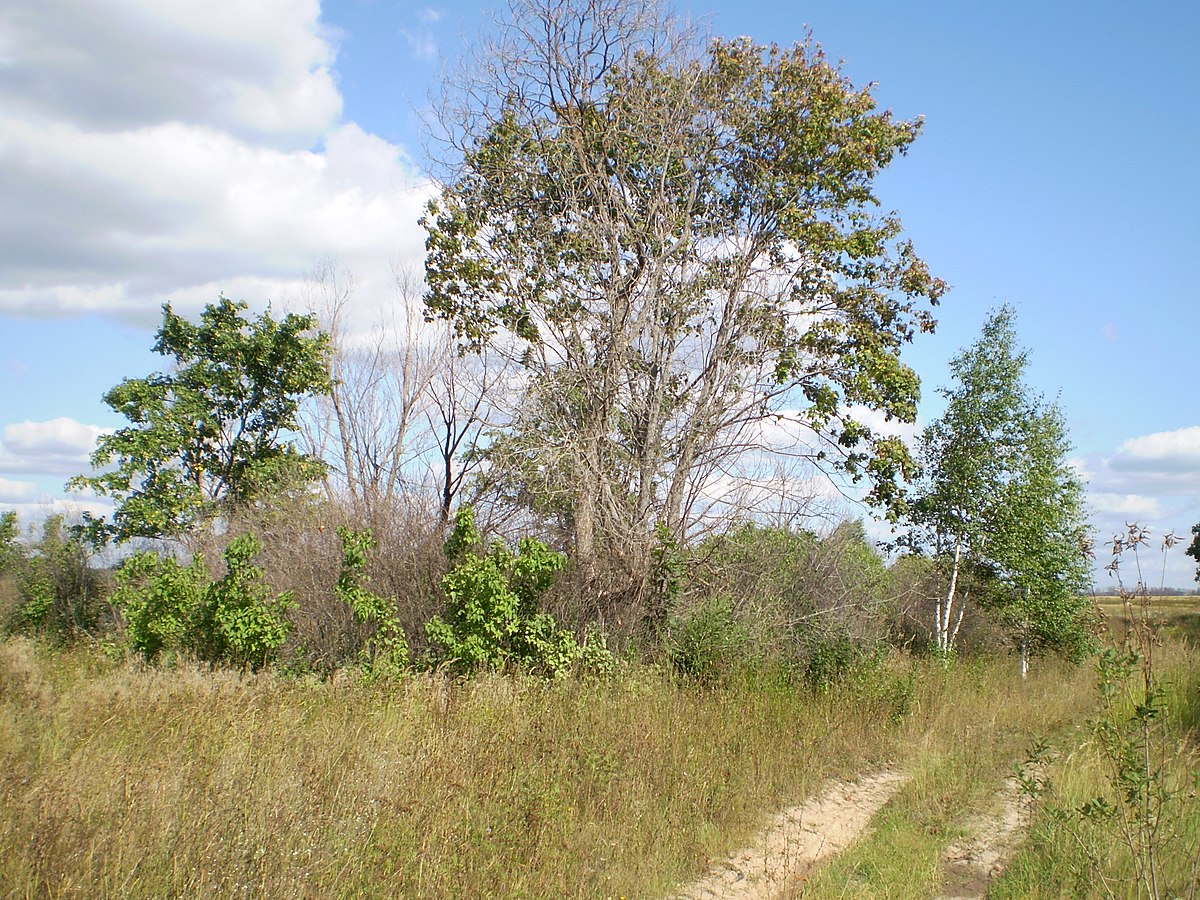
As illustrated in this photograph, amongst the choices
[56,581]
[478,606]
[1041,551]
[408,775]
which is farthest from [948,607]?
[56,581]

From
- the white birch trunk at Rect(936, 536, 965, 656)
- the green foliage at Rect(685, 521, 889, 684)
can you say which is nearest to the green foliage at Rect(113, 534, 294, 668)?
the green foliage at Rect(685, 521, 889, 684)

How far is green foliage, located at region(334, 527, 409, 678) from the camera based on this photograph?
35.0ft

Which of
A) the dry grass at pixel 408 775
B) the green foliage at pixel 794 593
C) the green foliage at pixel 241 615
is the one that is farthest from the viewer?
the green foliage at pixel 794 593

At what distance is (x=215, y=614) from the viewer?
10961mm

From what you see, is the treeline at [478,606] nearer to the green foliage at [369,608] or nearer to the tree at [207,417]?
the green foliage at [369,608]

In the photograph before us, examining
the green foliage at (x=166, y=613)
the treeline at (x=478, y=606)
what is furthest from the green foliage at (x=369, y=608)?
the green foliage at (x=166, y=613)

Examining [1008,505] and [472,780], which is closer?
[472,780]

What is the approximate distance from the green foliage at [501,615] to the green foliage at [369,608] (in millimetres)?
508

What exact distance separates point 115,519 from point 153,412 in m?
2.77

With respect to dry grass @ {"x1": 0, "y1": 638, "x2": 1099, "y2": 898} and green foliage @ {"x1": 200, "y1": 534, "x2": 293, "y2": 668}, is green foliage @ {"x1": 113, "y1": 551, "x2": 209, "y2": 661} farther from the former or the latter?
dry grass @ {"x1": 0, "y1": 638, "x2": 1099, "y2": 898}

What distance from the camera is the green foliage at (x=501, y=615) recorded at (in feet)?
34.5

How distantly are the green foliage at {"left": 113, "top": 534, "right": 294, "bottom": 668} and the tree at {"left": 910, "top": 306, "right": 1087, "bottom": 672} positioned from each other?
42.6 feet

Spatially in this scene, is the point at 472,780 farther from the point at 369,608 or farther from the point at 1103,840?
the point at 369,608

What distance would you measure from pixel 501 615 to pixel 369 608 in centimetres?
174
